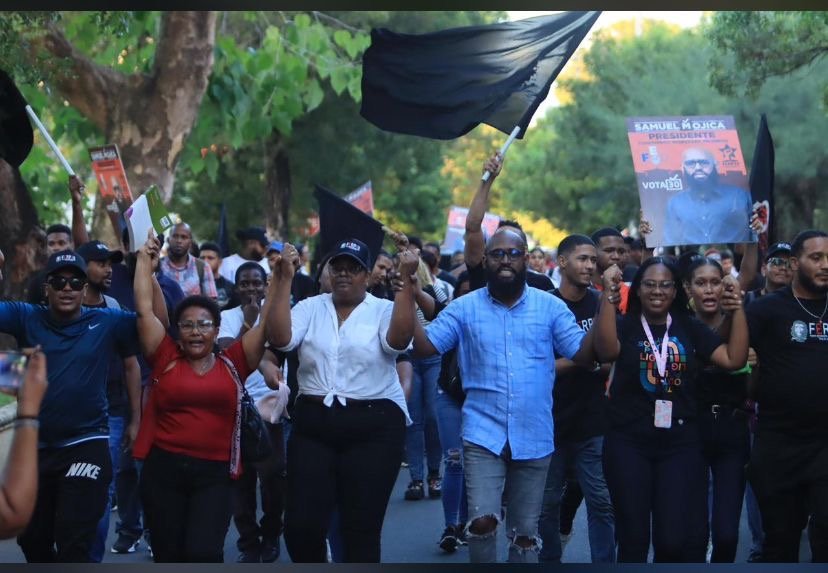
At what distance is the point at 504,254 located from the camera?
7672 mm

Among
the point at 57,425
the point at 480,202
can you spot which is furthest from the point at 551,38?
the point at 57,425

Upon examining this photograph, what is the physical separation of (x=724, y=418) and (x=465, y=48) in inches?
108

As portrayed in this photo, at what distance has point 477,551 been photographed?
7.39 meters

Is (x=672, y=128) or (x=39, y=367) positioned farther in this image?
(x=672, y=128)

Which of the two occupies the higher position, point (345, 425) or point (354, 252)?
point (354, 252)

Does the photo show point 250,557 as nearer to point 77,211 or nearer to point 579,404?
point 579,404

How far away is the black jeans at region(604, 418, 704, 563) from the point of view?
23.9ft

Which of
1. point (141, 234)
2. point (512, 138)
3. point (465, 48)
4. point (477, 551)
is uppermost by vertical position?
point (465, 48)

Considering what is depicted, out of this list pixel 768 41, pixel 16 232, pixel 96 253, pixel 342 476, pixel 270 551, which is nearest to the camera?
pixel 342 476

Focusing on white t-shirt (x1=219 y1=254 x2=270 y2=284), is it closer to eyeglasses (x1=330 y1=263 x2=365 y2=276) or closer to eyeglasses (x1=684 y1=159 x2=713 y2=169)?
eyeglasses (x1=684 y1=159 x2=713 y2=169)

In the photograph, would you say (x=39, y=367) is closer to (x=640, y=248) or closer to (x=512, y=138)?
(x=512, y=138)

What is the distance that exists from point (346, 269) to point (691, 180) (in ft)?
8.46

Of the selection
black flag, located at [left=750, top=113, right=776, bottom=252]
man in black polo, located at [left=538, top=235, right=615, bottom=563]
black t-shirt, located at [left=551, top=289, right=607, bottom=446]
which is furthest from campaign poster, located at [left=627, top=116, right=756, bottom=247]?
black t-shirt, located at [left=551, top=289, right=607, bottom=446]

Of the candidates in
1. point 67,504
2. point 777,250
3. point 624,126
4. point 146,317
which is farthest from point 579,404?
point 624,126
